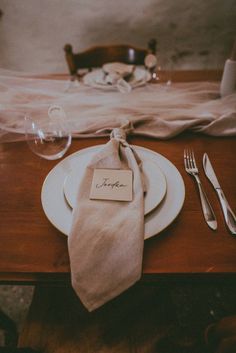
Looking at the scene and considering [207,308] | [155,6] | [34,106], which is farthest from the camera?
[155,6]

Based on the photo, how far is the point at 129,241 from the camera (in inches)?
16.6

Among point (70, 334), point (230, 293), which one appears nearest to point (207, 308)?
point (230, 293)

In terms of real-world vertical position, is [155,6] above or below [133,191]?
above

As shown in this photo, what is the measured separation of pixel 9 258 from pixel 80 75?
865 mm

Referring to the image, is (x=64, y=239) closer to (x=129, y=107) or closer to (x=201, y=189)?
(x=201, y=189)

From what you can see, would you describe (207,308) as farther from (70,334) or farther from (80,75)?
(80,75)

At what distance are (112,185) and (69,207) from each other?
0.09 metres

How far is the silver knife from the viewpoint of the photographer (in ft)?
1.61

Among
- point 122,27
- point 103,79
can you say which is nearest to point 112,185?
point 103,79

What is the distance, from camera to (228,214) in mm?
507

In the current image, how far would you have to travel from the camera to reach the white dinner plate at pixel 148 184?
49cm

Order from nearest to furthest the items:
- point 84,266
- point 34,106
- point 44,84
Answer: point 84,266 < point 34,106 < point 44,84

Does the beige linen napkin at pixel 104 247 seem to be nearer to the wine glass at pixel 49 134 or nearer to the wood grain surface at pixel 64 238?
the wood grain surface at pixel 64 238

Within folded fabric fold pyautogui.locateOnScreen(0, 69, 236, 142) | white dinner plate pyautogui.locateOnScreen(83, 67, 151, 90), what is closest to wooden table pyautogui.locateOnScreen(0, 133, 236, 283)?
folded fabric fold pyautogui.locateOnScreen(0, 69, 236, 142)
